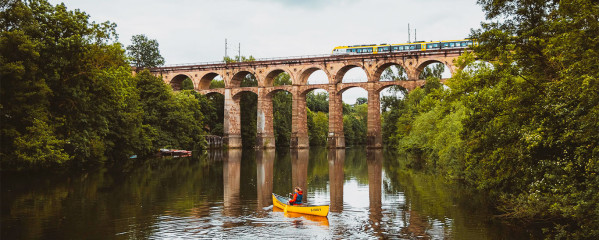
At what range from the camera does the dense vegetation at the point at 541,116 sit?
11.1 m

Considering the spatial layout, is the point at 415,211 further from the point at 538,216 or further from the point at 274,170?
the point at 274,170

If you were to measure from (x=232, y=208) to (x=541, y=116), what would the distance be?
10047mm

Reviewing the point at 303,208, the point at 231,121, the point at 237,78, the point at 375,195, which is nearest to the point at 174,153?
the point at 231,121

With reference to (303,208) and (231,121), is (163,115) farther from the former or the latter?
(303,208)

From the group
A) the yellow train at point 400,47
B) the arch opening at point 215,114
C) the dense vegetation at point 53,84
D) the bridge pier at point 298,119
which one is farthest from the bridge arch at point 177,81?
the dense vegetation at point 53,84

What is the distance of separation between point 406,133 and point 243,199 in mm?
30501

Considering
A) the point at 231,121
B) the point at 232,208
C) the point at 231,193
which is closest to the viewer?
the point at 232,208

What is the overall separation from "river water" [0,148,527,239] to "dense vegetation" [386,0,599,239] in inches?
53.2

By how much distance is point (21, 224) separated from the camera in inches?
571

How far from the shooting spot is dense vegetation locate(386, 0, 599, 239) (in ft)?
A: 36.3

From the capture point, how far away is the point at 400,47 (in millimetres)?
61156

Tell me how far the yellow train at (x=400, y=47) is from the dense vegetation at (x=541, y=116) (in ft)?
132

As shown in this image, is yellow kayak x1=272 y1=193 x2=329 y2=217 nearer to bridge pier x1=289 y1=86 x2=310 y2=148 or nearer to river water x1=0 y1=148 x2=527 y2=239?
river water x1=0 y1=148 x2=527 y2=239

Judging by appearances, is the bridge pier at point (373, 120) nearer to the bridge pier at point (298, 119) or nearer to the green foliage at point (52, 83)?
the bridge pier at point (298, 119)
